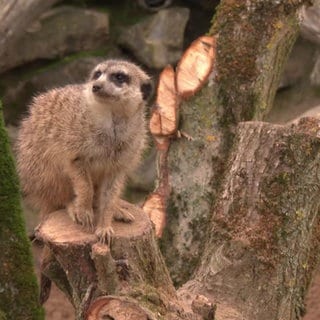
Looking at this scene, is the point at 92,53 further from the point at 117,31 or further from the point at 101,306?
the point at 101,306

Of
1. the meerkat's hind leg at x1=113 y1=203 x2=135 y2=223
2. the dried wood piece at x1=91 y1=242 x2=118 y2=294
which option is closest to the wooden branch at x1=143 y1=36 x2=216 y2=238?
the meerkat's hind leg at x1=113 y1=203 x2=135 y2=223

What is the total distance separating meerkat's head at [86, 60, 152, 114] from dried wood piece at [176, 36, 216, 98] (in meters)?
0.56

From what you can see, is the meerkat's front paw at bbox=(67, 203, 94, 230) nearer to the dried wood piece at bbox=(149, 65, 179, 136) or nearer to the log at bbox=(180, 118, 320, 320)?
the log at bbox=(180, 118, 320, 320)

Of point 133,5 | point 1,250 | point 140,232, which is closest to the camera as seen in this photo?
point 140,232

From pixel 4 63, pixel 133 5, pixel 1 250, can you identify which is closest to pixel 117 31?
pixel 133 5

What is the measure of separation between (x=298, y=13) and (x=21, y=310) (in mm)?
1598

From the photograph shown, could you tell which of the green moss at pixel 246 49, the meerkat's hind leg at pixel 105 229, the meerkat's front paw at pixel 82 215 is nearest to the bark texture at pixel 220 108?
the green moss at pixel 246 49

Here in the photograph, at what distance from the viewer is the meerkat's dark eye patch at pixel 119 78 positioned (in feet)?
8.64

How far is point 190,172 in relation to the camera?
11.0 feet

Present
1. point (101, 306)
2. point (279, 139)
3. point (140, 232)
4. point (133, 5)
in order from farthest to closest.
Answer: point (133, 5) → point (279, 139) → point (140, 232) → point (101, 306)

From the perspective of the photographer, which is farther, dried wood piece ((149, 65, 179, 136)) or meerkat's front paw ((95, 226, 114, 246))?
dried wood piece ((149, 65, 179, 136))

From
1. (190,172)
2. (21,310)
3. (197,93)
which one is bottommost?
(21,310)

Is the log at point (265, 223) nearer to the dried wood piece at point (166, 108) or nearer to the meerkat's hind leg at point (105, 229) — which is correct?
the meerkat's hind leg at point (105, 229)

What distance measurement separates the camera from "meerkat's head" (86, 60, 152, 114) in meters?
2.59
